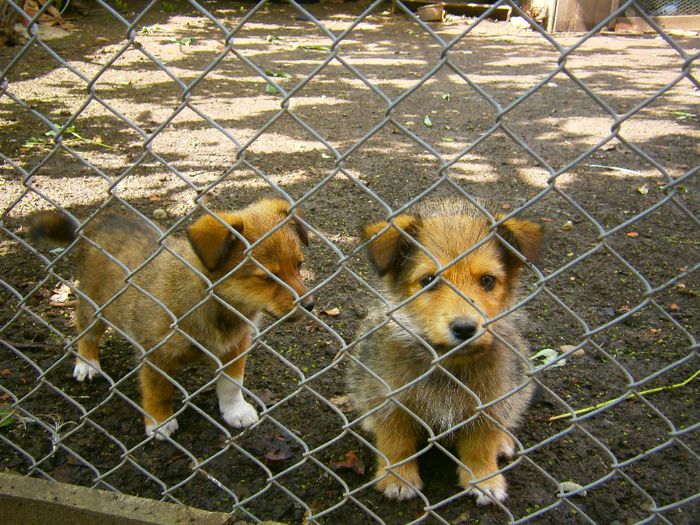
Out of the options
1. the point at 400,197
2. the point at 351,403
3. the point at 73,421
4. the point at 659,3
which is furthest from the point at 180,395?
the point at 659,3

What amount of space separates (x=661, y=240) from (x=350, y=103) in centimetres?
486

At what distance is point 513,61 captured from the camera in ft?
36.1

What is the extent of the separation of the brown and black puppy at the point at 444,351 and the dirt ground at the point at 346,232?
17 cm

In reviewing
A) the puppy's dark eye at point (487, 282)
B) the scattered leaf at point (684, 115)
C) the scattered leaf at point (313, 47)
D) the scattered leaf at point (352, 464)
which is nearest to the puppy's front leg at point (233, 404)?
the scattered leaf at point (352, 464)

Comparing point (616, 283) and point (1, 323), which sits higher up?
point (1, 323)

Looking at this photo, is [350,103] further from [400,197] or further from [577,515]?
[577,515]

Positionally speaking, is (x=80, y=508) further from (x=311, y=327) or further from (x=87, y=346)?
(x=311, y=327)

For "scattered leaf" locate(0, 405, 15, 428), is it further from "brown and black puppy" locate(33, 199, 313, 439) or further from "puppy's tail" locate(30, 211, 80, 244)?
"puppy's tail" locate(30, 211, 80, 244)

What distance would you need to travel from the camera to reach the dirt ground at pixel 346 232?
2.52m

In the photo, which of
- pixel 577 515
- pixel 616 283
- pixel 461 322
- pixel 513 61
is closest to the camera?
pixel 461 322

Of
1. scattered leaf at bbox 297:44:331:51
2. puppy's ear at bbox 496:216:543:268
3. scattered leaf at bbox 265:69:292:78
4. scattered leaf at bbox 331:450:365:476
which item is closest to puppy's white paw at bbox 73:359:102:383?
scattered leaf at bbox 331:450:365:476

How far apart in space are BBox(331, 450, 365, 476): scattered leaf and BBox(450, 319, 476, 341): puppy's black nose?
3.42ft

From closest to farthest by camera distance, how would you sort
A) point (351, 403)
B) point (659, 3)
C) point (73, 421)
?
point (73, 421) → point (351, 403) → point (659, 3)

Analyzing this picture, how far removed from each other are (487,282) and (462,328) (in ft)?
1.47
